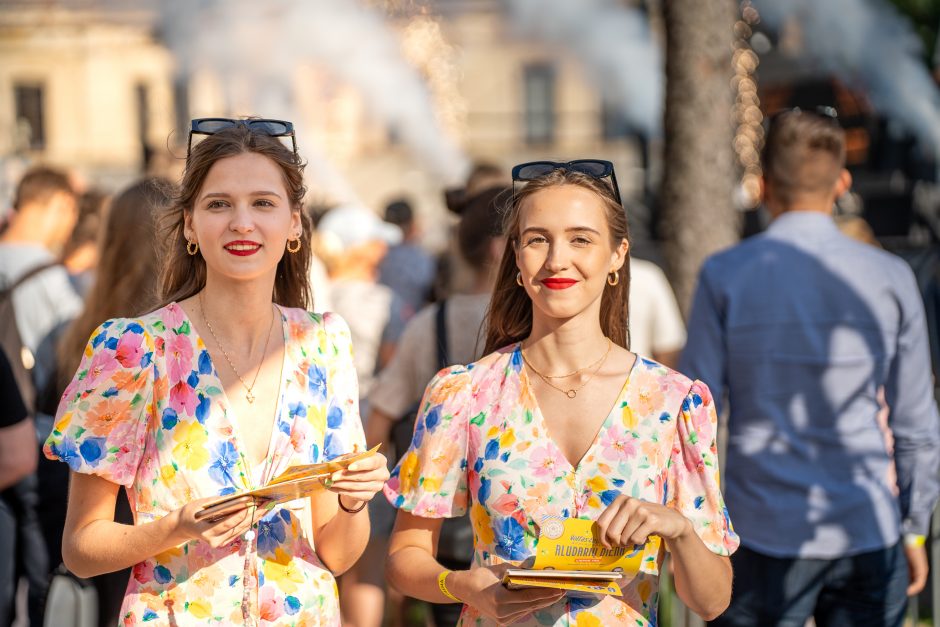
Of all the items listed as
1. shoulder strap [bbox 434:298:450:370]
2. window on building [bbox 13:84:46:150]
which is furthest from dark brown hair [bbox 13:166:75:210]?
window on building [bbox 13:84:46:150]

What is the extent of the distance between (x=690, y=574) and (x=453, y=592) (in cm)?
47

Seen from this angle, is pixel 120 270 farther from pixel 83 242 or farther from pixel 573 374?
pixel 83 242

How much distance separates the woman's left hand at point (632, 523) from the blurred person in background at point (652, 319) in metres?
2.48

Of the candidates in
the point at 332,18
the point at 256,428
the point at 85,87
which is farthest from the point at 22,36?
the point at 256,428

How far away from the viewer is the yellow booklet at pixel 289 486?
2.25m

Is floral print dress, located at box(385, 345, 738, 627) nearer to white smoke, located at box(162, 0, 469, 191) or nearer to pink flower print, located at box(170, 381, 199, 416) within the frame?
pink flower print, located at box(170, 381, 199, 416)

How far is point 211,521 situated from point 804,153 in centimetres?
224

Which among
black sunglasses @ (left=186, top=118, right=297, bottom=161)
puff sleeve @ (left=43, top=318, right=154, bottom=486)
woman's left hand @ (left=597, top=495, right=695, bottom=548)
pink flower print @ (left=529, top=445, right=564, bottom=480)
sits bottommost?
woman's left hand @ (left=597, top=495, right=695, bottom=548)

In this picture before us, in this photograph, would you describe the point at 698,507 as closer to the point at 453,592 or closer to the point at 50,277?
the point at 453,592

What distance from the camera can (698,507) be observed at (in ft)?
8.34

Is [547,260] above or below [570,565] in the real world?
above

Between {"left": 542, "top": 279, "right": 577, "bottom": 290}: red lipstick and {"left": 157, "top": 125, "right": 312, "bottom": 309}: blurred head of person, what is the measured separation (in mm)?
569

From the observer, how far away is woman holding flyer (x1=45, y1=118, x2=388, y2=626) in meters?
2.46

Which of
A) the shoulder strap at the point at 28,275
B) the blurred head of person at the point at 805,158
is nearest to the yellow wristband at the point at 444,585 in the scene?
the blurred head of person at the point at 805,158
